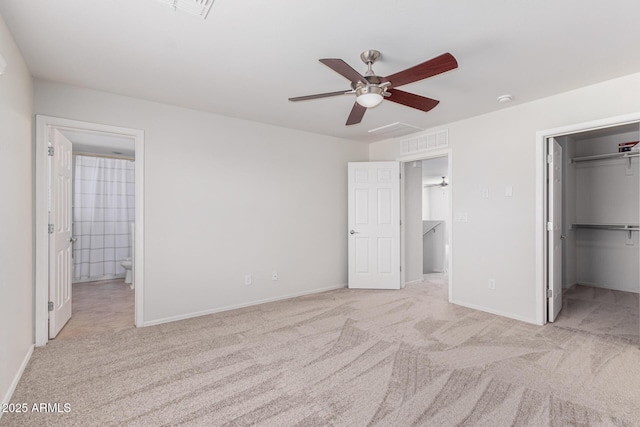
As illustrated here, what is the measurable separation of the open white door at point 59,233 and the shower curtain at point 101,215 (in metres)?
2.44

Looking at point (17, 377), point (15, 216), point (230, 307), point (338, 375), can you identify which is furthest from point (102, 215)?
point (338, 375)

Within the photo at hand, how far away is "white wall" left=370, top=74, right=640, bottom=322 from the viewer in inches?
126

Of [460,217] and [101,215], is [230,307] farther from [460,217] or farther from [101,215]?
[101,215]

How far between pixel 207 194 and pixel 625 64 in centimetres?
412

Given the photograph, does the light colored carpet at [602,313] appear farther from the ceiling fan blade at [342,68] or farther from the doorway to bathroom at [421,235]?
the ceiling fan blade at [342,68]

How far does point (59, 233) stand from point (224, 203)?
5.38ft

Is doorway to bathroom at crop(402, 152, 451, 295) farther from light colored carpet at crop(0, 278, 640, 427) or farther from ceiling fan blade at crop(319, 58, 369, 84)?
ceiling fan blade at crop(319, 58, 369, 84)

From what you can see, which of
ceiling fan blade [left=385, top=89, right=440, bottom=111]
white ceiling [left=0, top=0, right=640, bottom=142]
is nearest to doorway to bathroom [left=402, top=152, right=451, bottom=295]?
white ceiling [left=0, top=0, right=640, bottom=142]

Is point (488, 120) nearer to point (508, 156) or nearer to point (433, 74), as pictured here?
point (508, 156)

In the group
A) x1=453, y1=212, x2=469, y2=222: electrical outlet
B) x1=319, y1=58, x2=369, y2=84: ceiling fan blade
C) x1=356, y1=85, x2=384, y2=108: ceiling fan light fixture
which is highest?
x1=319, y1=58, x2=369, y2=84: ceiling fan blade

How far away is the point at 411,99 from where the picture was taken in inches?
98.0

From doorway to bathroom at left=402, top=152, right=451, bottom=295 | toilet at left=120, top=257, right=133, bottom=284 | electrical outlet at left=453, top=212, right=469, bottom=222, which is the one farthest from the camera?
toilet at left=120, top=257, right=133, bottom=284

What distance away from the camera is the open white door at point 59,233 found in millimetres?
2992

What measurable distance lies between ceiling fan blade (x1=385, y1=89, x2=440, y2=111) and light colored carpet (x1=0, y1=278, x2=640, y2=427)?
2.05m
